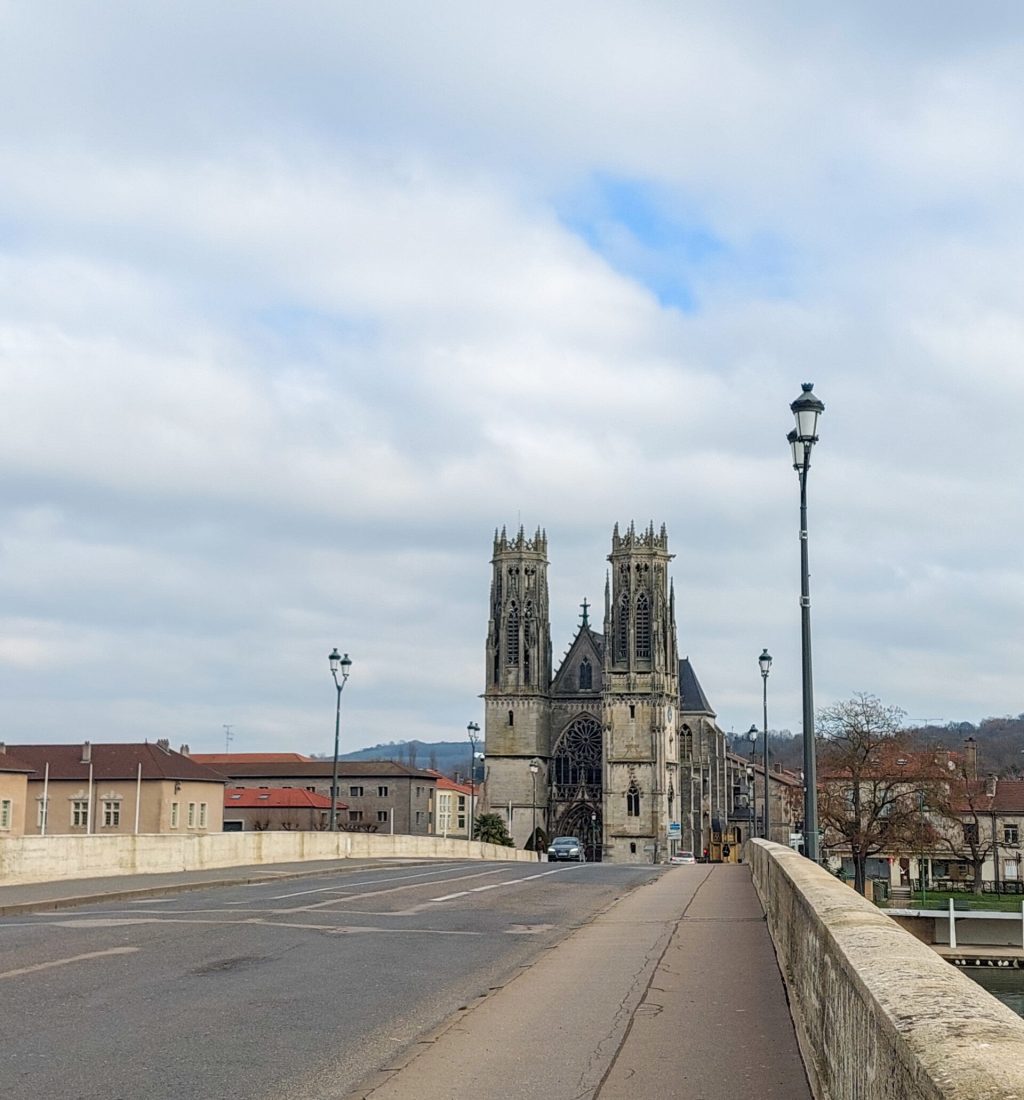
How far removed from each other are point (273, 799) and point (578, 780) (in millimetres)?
26699

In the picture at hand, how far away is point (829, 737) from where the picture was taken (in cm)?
6700

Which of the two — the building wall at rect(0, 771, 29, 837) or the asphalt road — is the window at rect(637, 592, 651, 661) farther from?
the asphalt road

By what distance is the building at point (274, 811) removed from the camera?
117 metres

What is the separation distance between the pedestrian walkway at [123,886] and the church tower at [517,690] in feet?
278

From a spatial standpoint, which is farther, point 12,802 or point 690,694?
point 690,694

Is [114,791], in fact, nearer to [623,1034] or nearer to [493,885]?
[493,885]

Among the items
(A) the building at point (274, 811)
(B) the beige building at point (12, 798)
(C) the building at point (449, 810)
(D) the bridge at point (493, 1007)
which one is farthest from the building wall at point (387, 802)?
(D) the bridge at point (493, 1007)

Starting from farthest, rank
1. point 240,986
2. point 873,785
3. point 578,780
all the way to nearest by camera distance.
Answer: point 578,780, point 873,785, point 240,986

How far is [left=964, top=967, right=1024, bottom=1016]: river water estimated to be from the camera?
155ft

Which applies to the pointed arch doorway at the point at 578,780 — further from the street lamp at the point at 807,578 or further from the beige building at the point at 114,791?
the street lamp at the point at 807,578

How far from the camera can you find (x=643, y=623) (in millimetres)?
118688

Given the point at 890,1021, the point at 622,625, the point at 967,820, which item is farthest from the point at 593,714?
the point at 890,1021

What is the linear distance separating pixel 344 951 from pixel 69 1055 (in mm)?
6471

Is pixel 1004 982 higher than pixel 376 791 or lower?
lower
